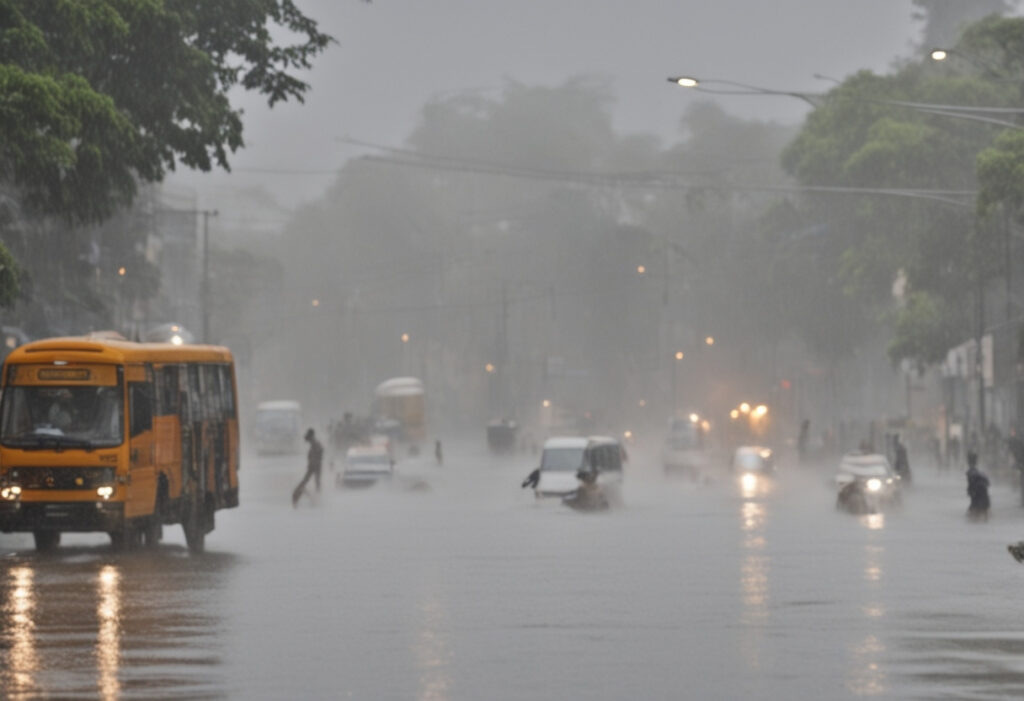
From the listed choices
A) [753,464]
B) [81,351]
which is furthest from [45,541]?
[753,464]

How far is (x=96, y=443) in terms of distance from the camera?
2967 cm

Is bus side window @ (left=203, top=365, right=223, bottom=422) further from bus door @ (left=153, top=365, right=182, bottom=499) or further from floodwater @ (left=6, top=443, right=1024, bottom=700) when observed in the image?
floodwater @ (left=6, top=443, right=1024, bottom=700)

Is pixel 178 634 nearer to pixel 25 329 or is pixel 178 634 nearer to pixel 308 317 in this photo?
pixel 25 329

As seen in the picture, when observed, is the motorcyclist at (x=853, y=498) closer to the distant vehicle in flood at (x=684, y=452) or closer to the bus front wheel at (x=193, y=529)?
the bus front wheel at (x=193, y=529)

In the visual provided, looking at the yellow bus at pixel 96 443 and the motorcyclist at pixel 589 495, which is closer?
the yellow bus at pixel 96 443

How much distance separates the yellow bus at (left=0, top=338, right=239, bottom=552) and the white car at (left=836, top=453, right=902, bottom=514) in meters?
17.4

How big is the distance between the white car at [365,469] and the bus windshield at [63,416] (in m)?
31.8

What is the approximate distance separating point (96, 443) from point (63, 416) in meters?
0.75

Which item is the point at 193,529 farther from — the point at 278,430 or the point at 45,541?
the point at 278,430

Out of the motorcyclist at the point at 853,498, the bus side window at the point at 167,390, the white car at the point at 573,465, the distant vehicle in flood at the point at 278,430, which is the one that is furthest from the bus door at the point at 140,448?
the distant vehicle in flood at the point at 278,430

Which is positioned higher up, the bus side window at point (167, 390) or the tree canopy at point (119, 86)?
the tree canopy at point (119, 86)

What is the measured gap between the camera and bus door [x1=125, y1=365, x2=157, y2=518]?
97.8 feet

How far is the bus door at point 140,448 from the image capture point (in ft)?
97.8

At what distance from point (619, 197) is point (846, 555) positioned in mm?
153409
